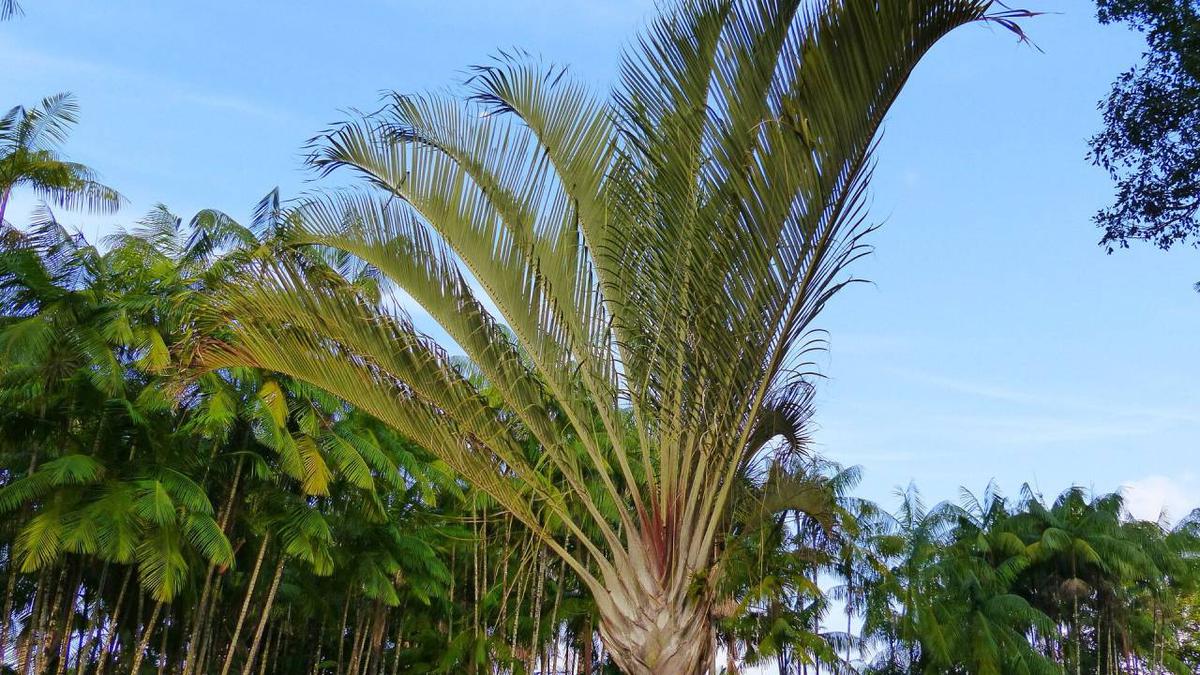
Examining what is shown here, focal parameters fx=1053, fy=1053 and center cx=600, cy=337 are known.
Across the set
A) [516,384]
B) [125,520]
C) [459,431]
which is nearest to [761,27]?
[516,384]

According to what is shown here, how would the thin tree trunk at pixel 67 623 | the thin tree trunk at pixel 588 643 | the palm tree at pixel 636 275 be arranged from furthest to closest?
the thin tree trunk at pixel 588 643 < the thin tree trunk at pixel 67 623 < the palm tree at pixel 636 275

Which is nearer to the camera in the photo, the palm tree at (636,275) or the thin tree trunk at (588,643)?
the palm tree at (636,275)

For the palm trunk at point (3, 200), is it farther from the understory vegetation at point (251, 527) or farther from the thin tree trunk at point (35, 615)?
the thin tree trunk at point (35, 615)

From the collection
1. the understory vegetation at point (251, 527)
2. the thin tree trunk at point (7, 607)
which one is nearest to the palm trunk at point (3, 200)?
the understory vegetation at point (251, 527)

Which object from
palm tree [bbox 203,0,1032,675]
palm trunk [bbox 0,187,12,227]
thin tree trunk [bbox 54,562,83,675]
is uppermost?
palm trunk [bbox 0,187,12,227]

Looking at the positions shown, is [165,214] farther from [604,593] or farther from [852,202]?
[852,202]

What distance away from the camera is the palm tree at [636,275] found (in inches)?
180

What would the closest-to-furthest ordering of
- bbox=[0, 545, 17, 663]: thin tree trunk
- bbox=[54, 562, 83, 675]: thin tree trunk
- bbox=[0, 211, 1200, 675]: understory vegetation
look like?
bbox=[0, 211, 1200, 675]: understory vegetation < bbox=[0, 545, 17, 663]: thin tree trunk < bbox=[54, 562, 83, 675]: thin tree trunk

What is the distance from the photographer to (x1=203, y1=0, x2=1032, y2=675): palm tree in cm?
458

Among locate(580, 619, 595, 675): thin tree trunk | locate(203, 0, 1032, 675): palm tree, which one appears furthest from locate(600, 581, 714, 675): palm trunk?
locate(580, 619, 595, 675): thin tree trunk

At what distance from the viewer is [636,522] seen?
5828 millimetres

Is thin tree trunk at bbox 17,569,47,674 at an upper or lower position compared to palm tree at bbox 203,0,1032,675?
lower

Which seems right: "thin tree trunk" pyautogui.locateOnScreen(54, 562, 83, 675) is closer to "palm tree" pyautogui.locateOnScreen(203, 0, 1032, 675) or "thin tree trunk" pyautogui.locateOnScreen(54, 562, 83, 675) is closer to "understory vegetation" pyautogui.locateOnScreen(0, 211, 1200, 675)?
"understory vegetation" pyautogui.locateOnScreen(0, 211, 1200, 675)

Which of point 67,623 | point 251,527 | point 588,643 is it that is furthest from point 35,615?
point 588,643
